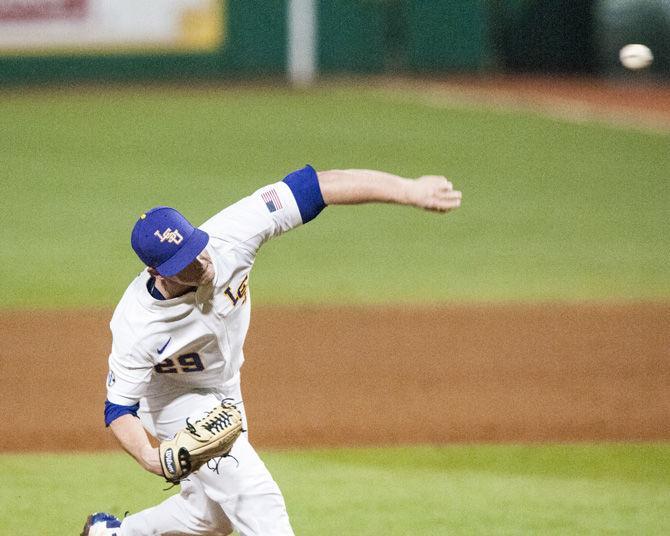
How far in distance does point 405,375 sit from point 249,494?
13.6 ft

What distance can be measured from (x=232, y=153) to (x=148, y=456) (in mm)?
14169

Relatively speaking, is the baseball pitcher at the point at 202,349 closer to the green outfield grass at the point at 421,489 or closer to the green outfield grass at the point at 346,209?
the green outfield grass at the point at 421,489

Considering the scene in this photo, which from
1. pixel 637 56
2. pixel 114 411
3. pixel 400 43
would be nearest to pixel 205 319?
pixel 114 411

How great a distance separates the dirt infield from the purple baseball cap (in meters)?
3.16

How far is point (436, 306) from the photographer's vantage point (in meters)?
10.5

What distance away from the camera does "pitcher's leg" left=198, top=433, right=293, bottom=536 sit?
4.53 m

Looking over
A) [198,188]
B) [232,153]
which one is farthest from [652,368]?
[232,153]

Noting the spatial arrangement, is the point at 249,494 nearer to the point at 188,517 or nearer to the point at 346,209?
the point at 188,517

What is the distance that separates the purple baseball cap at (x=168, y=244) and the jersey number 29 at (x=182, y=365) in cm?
42

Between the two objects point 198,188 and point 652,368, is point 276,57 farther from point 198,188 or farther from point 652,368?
point 652,368

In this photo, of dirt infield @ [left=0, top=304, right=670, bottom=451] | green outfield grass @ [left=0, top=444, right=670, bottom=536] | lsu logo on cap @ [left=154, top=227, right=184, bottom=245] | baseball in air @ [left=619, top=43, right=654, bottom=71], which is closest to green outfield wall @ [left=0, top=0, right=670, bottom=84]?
dirt infield @ [left=0, top=304, right=670, bottom=451]

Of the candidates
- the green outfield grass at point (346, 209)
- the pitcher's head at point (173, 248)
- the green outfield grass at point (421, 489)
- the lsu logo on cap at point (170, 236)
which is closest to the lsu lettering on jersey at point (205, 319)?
the pitcher's head at point (173, 248)

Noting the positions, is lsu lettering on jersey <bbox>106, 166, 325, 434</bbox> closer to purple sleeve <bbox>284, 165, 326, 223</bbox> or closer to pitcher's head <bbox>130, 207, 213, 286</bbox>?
purple sleeve <bbox>284, 165, 326, 223</bbox>

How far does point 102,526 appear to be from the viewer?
507 centimetres
